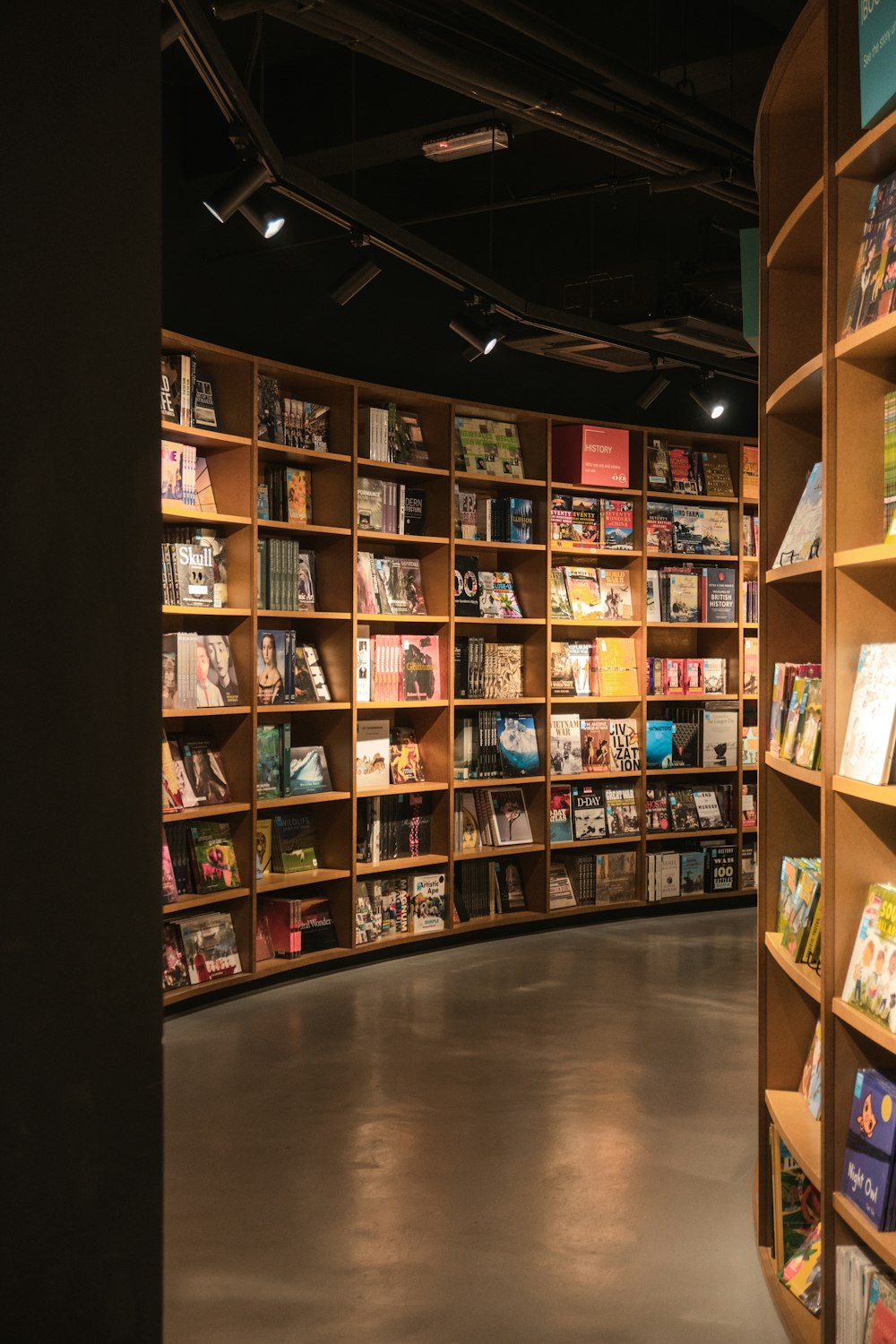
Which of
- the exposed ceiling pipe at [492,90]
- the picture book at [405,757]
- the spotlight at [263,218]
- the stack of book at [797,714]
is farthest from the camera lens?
the picture book at [405,757]

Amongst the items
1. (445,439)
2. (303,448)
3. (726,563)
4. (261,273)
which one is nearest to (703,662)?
(726,563)

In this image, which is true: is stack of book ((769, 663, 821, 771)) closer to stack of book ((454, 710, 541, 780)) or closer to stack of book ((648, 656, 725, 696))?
stack of book ((454, 710, 541, 780))

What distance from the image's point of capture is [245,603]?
571cm

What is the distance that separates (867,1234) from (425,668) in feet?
15.0

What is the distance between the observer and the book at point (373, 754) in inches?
249

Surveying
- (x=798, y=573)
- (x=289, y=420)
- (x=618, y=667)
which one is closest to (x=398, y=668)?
(x=289, y=420)

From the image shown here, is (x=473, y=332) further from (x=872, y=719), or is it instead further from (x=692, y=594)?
(x=872, y=719)

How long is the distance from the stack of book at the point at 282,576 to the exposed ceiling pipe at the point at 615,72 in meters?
2.48

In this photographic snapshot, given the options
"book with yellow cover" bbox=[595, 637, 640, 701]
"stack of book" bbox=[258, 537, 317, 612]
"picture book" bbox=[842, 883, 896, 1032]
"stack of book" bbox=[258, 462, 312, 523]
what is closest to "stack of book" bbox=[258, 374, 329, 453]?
"stack of book" bbox=[258, 462, 312, 523]

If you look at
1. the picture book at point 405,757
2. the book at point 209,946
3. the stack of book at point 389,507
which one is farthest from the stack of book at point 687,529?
the book at point 209,946

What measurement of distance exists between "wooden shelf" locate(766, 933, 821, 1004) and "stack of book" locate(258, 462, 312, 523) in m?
3.58

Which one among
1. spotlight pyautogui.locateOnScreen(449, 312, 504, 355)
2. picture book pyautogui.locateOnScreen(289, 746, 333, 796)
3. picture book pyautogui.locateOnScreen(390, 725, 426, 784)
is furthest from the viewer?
picture book pyautogui.locateOnScreen(390, 725, 426, 784)

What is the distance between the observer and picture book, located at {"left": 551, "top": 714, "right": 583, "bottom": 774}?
724 cm

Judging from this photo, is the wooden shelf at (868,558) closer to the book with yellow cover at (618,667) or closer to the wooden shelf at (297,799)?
the wooden shelf at (297,799)
